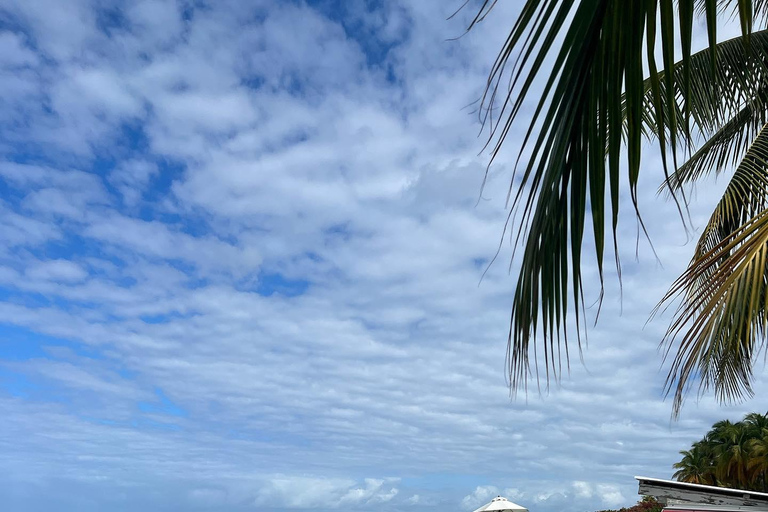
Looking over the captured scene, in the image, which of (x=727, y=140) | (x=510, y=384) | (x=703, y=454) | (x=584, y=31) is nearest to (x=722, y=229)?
(x=727, y=140)

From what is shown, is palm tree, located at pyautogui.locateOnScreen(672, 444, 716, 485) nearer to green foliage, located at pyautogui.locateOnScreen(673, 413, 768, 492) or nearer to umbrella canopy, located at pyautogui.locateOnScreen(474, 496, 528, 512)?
green foliage, located at pyautogui.locateOnScreen(673, 413, 768, 492)

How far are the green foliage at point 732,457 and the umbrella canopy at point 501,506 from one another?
2523 centimetres

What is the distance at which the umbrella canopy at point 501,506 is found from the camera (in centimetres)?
2483

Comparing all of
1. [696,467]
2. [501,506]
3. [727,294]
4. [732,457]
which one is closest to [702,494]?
[501,506]

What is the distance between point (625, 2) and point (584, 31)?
10 cm

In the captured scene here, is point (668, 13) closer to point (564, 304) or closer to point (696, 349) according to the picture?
point (564, 304)

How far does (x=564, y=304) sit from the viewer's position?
71.6 inches

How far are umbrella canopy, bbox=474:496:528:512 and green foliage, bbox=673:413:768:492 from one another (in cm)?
2523


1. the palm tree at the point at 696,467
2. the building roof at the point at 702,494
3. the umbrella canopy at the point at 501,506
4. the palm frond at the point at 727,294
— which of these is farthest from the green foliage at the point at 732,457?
the palm frond at the point at 727,294

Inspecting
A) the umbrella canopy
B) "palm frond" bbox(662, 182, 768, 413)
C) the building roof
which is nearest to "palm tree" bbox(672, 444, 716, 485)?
the umbrella canopy

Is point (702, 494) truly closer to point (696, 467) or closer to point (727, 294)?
point (727, 294)

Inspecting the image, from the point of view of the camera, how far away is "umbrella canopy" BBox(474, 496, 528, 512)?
2483 cm

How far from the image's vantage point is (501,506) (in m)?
25.2

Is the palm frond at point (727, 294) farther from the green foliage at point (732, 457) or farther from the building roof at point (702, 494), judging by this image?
the green foliage at point (732, 457)
